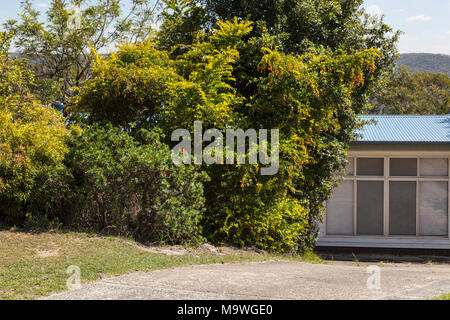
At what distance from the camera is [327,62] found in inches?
437

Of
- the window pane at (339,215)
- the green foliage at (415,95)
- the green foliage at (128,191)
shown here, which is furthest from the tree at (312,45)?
the green foliage at (415,95)

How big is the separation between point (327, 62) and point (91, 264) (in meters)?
6.62

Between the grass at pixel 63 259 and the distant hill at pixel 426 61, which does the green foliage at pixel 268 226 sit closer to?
the grass at pixel 63 259

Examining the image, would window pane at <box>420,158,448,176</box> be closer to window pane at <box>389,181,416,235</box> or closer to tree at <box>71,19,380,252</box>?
window pane at <box>389,181,416,235</box>

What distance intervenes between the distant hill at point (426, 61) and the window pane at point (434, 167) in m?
75.2

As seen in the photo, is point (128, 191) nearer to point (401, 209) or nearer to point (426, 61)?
point (401, 209)

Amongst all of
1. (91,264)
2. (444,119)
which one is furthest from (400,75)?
(91,264)

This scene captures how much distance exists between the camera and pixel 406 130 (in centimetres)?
1470

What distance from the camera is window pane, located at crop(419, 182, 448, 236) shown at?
14883mm

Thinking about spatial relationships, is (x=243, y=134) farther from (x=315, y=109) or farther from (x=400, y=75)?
(x=400, y=75)

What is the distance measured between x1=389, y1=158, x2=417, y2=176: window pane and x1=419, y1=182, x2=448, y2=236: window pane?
48 centimetres

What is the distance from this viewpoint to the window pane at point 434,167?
14.8 metres

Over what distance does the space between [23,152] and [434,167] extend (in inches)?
438

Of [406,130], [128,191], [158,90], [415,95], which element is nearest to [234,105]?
[158,90]
